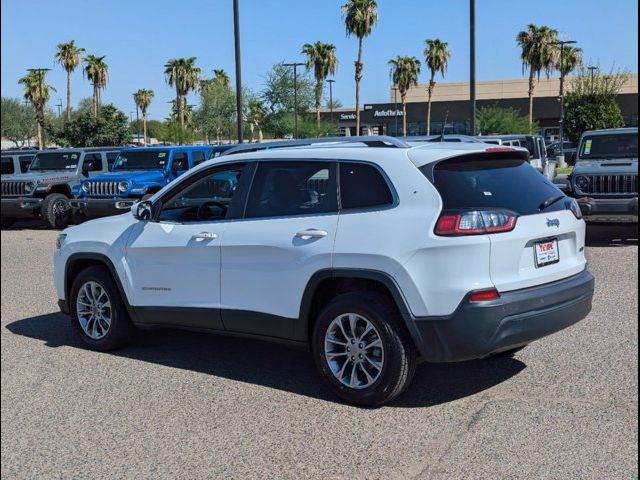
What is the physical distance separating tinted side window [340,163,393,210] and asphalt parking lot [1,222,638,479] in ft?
4.49

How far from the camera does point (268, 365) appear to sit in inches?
245

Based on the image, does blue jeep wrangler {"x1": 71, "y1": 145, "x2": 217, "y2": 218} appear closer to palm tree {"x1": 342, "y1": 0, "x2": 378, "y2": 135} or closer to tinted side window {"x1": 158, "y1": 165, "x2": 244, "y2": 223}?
tinted side window {"x1": 158, "y1": 165, "x2": 244, "y2": 223}

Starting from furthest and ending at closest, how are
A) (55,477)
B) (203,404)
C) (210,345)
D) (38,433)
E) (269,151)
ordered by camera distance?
(210,345)
(269,151)
(203,404)
(38,433)
(55,477)

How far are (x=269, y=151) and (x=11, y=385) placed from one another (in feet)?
8.19

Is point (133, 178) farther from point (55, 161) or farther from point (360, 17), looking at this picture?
point (360, 17)

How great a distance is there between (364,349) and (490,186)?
4.50 feet

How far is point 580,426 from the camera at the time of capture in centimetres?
474

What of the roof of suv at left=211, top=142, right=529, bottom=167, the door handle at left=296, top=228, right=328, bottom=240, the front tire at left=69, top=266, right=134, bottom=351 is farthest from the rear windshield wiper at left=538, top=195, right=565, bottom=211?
the front tire at left=69, top=266, right=134, bottom=351

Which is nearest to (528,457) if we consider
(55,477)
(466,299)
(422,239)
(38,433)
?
(466,299)

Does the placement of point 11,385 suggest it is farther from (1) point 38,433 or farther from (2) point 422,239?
(2) point 422,239

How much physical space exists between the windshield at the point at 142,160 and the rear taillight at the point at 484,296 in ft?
45.0

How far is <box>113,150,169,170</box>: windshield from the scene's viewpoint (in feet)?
58.5

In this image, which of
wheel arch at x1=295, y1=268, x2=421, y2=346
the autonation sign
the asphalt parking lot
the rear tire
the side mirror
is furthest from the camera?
the autonation sign

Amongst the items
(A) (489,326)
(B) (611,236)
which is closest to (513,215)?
(A) (489,326)
